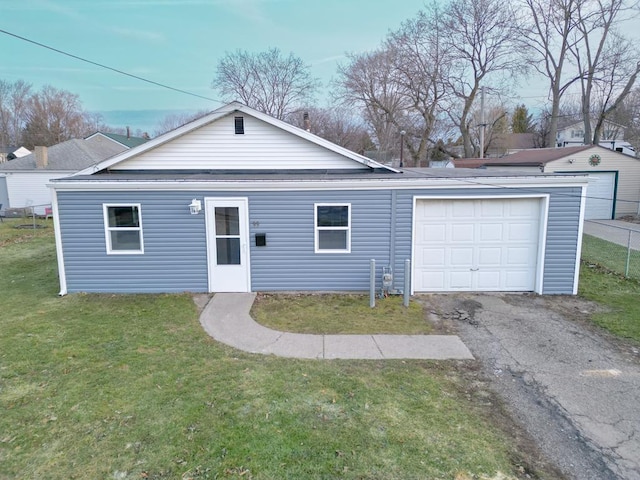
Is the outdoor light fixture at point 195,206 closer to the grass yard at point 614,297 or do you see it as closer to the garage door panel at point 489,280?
the garage door panel at point 489,280

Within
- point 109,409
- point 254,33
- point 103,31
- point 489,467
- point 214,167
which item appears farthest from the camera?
point 254,33

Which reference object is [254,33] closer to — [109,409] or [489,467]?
[109,409]

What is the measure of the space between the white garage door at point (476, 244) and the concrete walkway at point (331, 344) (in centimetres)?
265

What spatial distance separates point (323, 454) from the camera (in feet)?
11.3

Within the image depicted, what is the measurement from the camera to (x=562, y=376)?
4965 mm

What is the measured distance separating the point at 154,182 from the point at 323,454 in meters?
6.69

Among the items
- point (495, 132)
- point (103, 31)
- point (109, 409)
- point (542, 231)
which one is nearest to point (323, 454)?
point (109, 409)

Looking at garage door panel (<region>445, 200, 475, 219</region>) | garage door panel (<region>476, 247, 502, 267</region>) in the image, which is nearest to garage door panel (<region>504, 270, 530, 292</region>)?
garage door panel (<region>476, 247, 502, 267</region>)

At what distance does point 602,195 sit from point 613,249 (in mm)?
8276

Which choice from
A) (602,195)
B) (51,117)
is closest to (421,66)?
(602,195)

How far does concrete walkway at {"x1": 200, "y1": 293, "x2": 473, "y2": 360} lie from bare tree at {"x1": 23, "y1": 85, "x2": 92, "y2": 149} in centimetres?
4692

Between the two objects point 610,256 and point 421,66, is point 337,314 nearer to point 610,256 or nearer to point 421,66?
point 610,256

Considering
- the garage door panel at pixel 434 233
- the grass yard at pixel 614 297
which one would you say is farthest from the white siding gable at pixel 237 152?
the grass yard at pixel 614 297

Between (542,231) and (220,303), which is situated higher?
(542,231)
